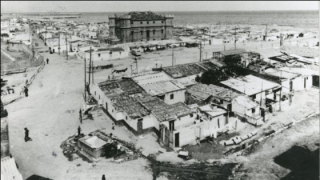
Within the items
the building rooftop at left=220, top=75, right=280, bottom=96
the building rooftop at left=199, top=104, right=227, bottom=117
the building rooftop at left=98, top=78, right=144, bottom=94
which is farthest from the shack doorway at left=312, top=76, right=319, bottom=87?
the building rooftop at left=98, top=78, right=144, bottom=94

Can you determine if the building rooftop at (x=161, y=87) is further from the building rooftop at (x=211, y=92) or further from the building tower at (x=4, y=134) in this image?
the building tower at (x=4, y=134)

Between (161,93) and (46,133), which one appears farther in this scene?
(161,93)

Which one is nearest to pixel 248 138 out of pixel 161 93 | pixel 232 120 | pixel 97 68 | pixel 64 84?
pixel 232 120

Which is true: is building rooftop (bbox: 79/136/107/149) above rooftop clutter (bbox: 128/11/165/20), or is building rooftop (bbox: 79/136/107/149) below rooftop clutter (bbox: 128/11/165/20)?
below

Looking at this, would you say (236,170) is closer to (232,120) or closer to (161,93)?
(232,120)

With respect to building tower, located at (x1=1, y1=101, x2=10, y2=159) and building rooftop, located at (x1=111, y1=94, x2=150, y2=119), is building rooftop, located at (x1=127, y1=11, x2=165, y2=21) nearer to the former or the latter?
building rooftop, located at (x1=111, y1=94, x2=150, y2=119)

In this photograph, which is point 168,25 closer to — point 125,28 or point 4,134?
point 125,28
